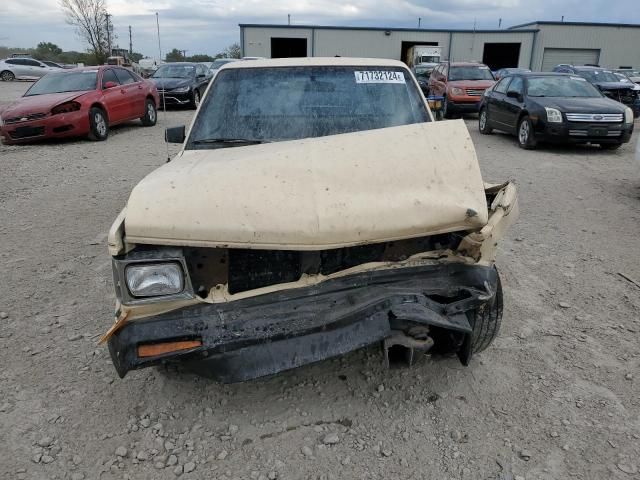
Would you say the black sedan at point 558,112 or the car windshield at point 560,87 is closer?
the black sedan at point 558,112

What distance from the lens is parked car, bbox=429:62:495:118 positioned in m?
15.2

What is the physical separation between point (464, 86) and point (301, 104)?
12806mm

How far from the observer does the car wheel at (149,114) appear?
45.1 feet

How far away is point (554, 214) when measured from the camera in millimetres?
6215

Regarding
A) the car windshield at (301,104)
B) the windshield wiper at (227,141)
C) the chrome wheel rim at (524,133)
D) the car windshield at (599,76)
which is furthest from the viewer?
the car windshield at (599,76)

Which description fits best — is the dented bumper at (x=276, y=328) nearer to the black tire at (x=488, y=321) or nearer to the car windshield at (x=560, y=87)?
the black tire at (x=488, y=321)

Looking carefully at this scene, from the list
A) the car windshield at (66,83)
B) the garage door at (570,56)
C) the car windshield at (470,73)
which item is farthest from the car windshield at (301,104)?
the garage door at (570,56)

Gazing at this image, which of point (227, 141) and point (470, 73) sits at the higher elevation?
point (470, 73)

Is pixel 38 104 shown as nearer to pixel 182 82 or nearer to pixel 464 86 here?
pixel 182 82

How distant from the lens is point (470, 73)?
1644 cm

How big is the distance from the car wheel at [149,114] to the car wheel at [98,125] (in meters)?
2.17

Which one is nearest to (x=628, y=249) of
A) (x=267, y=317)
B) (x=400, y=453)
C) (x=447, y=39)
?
(x=400, y=453)

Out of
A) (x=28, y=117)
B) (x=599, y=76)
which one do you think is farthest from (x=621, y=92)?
(x=28, y=117)

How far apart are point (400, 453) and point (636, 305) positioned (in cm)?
254
